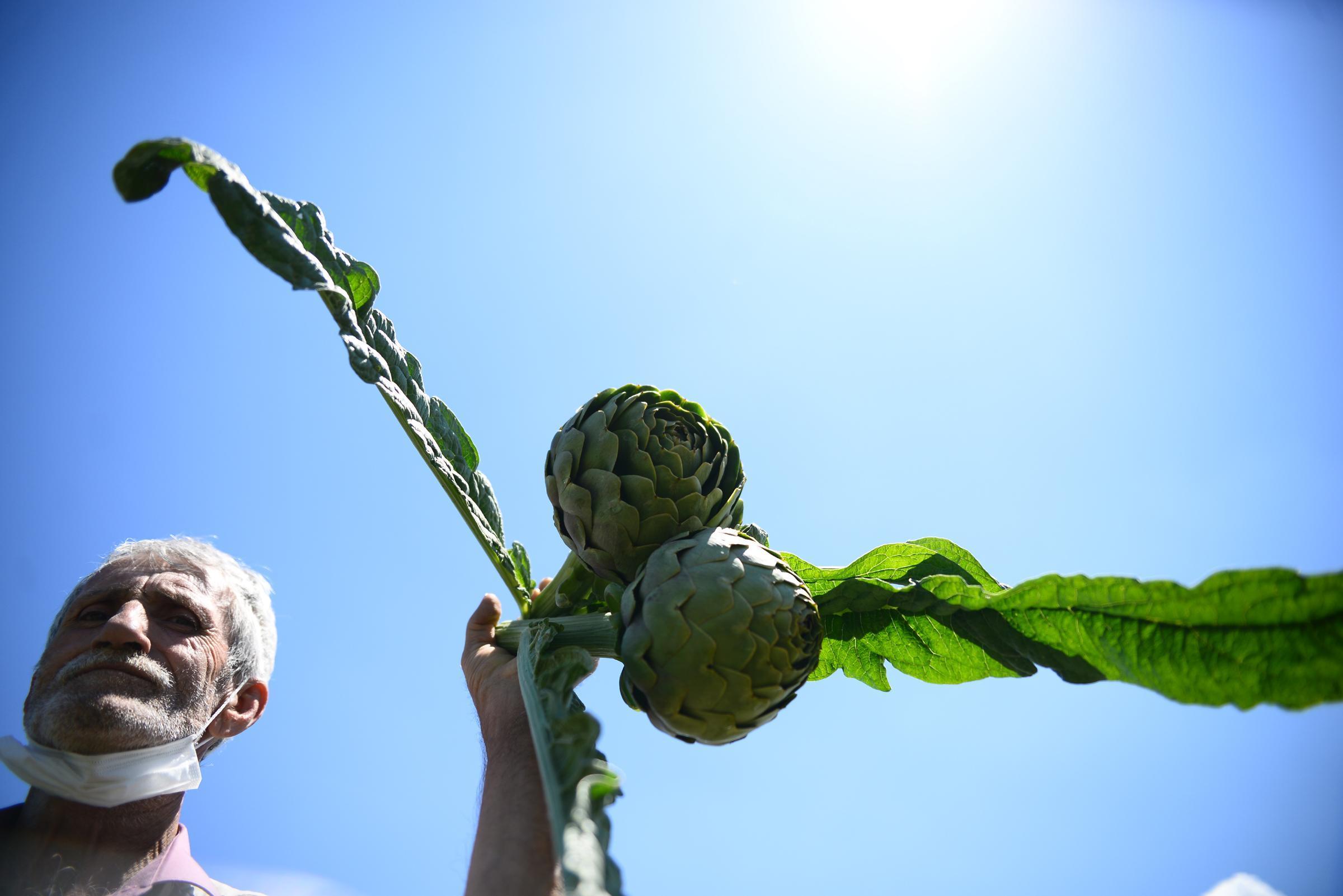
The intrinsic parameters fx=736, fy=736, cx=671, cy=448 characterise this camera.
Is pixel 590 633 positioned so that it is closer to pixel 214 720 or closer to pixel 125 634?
pixel 125 634

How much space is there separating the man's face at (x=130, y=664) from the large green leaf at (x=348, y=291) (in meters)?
1.35

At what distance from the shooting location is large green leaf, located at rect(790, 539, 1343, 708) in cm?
71

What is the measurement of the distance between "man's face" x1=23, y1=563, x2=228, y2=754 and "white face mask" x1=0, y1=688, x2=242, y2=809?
31 millimetres

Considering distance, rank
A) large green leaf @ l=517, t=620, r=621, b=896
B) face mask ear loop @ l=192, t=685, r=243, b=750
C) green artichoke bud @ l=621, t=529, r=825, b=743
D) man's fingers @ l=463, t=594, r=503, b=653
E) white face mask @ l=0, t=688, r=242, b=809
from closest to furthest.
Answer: large green leaf @ l=517, t=620, r=621, b=896 → green artichoke bud @ l=621, t=529, r=825, b=743 → man's fingers @ l=463, t=594, r=503, b=653 → white face mask @ l=0, t=688, r=242, b=809 → face mask ear loop @ l=192, t=685, r=243, b=750

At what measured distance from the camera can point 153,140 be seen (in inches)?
35.2

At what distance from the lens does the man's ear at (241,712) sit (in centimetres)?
234

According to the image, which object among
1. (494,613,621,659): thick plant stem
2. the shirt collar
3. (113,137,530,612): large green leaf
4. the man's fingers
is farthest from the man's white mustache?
(494,613,621,659): thick plant stem

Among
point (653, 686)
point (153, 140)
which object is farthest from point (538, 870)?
point (153, 140)

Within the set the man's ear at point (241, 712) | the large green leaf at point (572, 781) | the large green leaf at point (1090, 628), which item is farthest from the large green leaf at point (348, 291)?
the man's ear at point (241, 712)

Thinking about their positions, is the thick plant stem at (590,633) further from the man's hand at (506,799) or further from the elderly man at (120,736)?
the elderly man at (120,736)

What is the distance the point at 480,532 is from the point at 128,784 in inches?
54.8

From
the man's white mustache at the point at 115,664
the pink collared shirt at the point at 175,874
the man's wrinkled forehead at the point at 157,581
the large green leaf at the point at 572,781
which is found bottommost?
the pink collared shirt at the point at 175,874

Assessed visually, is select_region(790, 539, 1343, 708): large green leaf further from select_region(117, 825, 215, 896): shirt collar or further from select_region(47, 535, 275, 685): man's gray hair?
select_region(47, 535, 275, 685): man's gray hair

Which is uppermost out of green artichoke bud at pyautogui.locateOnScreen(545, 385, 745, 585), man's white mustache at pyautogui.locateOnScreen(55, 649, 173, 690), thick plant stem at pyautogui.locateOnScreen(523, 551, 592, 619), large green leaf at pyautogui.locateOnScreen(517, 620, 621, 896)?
green artichoke bud at pyautogui.locateOnScreen(545, 385, 745, 585)
